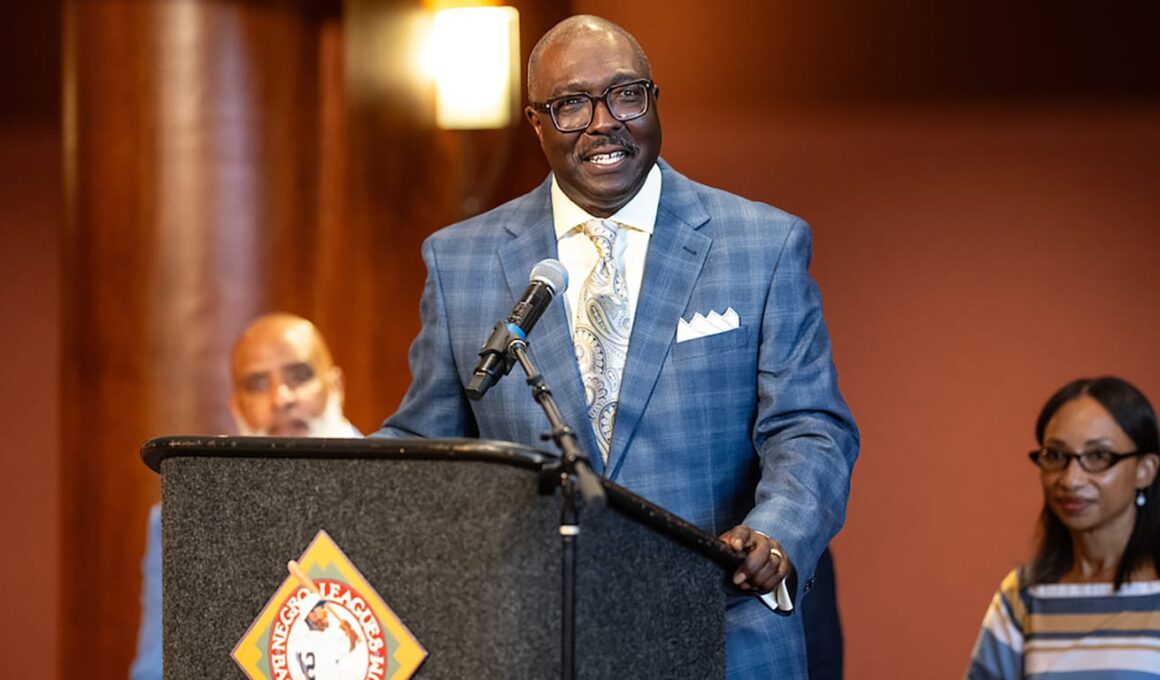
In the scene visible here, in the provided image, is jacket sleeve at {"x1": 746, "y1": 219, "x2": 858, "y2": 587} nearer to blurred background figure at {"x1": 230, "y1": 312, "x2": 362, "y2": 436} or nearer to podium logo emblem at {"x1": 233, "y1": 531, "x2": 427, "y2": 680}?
podium logo emblem at {"x1": 233, "y1": 531, "x2": 427, "y2": 680}

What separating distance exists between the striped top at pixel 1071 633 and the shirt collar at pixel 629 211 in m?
1.63

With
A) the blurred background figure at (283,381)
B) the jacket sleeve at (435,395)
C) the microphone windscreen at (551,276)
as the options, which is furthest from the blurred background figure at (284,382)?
the microphone windscreen at (551,276)

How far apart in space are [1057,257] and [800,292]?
2.48m

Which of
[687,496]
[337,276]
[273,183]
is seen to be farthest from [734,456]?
[337,276]

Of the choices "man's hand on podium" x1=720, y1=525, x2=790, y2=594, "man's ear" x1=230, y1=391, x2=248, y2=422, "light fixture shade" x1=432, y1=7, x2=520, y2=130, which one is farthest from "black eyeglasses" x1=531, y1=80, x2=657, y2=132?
"light fixture shade" x1=432, y1=7, x2=520, y2=130

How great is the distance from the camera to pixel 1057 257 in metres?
4.57

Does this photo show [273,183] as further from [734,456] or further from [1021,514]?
[734,456]

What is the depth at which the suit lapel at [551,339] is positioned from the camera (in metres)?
2.24

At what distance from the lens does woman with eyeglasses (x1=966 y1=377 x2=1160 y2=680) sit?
11.3 ft

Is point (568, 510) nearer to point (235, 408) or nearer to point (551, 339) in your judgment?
point (551, 339)

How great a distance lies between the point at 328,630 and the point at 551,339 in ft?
2.21

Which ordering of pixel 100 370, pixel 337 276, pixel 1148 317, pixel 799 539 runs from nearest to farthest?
pixel 799 539 < pixel 1148 317 < pixel 100 370 < pixel 337 276

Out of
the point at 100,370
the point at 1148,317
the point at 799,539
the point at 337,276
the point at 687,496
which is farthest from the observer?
the point at 337,276

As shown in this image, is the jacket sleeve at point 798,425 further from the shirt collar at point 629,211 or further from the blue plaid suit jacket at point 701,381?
the shirt collar at point 629,211
